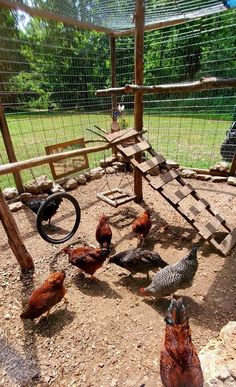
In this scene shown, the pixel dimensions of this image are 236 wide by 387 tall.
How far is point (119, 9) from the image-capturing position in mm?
4031

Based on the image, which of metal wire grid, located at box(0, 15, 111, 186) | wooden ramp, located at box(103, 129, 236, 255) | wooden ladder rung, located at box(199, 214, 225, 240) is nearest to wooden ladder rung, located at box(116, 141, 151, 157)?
wooden ramp, located at box(103, 129, 236, 255)

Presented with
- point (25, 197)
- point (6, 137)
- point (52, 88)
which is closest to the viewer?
point (6, 137)

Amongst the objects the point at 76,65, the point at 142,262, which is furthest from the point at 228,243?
the point at 76,65

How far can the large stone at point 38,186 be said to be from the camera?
13.5ft

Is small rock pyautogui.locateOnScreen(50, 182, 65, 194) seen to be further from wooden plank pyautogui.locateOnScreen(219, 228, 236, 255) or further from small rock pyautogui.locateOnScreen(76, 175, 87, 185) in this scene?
wooden plank pyautogui.locateOnScreen(219, 228, 236, 255)

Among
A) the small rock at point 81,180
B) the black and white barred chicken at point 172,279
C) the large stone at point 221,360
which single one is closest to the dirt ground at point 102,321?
the black and white barred chicken at point 172,279

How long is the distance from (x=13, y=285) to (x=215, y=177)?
3.89 m

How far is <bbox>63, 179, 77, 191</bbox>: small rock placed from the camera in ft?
15.1

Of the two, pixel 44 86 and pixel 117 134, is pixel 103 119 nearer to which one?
pixel 44 86

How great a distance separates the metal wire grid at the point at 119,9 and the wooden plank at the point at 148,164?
2.44 m

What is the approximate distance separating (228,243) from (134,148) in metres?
1.59

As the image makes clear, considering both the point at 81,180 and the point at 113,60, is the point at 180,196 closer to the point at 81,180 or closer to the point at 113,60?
the point at 81,180

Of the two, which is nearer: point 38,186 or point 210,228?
point 210,228

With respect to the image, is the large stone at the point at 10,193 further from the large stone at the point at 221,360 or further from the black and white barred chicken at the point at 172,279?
the large stone at the point at 221,360
